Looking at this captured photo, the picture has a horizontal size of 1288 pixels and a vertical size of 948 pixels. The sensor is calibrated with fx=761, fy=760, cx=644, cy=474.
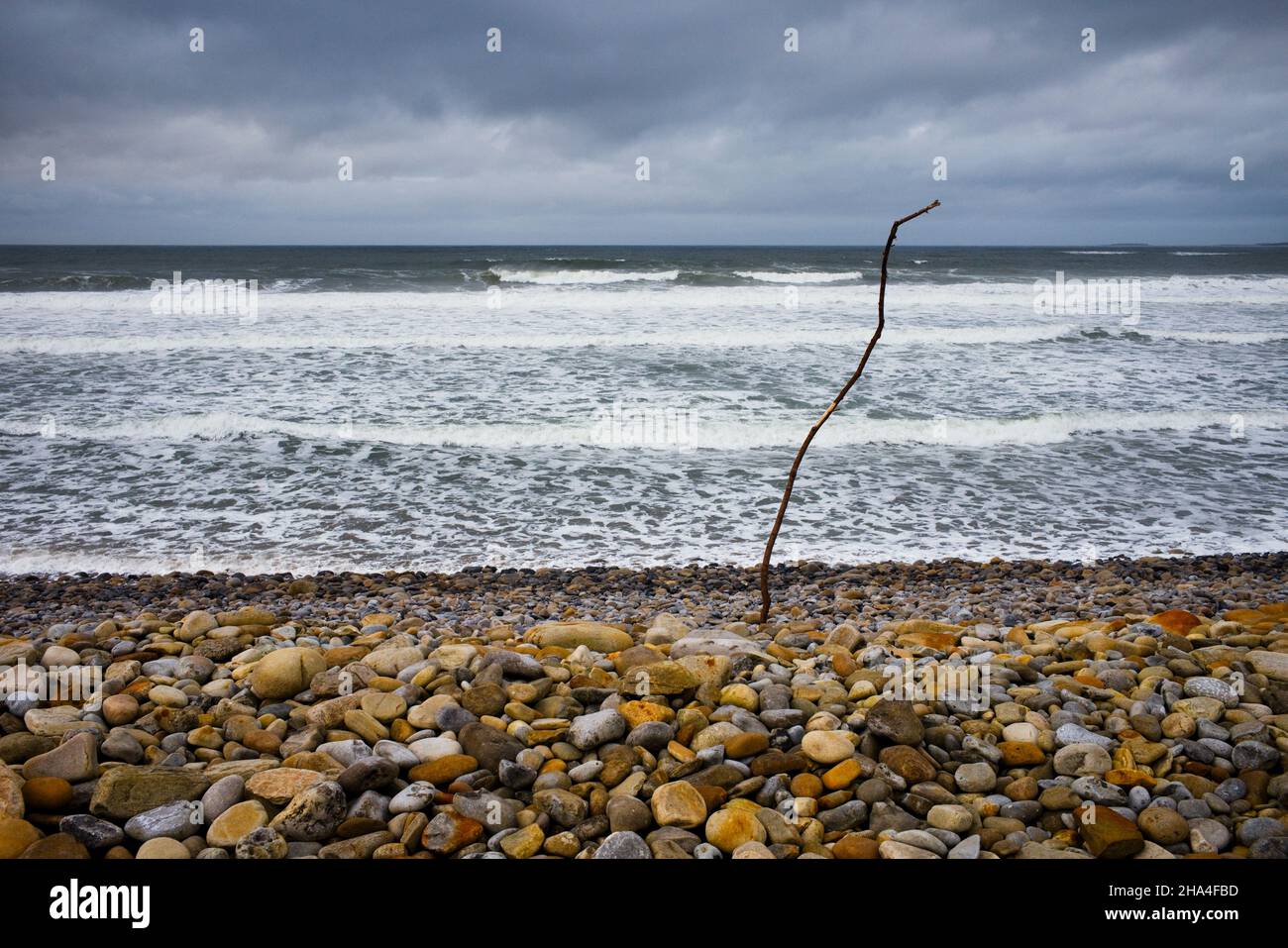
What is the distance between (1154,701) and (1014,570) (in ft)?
12.8

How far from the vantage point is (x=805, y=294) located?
31.8m

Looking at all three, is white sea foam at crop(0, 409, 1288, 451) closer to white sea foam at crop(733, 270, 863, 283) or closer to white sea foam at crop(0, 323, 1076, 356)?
white sea foam at crop(0, 323, 1076, 356)

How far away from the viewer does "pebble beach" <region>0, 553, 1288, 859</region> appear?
2371 millimetres

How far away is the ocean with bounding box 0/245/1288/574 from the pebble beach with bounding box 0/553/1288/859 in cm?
333

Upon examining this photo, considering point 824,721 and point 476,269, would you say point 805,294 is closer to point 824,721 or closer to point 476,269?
point 476,269

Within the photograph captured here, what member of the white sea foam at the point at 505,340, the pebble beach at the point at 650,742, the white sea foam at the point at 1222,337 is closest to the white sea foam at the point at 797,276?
the white sea foam at the point at 505,340

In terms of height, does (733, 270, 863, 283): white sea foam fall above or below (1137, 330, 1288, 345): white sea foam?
above

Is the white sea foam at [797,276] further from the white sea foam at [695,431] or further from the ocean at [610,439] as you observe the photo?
the white sea foam at [695,431]

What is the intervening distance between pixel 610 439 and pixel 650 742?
8320 mm

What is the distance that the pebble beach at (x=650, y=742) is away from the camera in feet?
7.78

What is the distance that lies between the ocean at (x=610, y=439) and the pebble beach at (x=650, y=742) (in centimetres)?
333

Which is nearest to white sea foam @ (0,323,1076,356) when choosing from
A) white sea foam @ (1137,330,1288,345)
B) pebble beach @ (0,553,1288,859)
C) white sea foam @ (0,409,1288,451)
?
white sea foam @ (1137,330,1288,345)

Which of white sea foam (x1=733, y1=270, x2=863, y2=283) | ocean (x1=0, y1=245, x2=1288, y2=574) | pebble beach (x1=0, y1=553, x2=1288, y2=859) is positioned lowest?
pebble beach (x1=0, y1=553, x2=1288, y2=859)
